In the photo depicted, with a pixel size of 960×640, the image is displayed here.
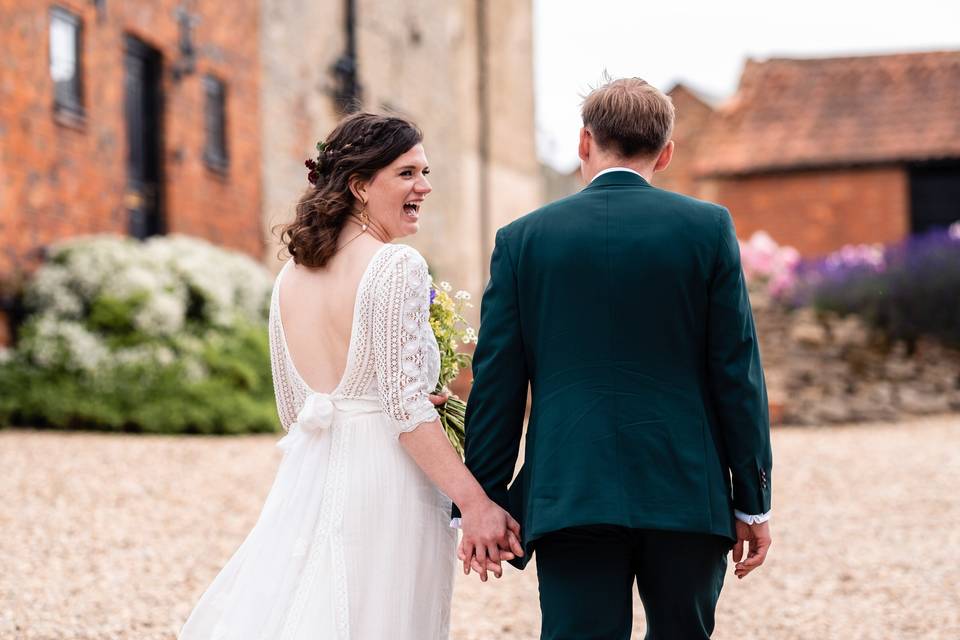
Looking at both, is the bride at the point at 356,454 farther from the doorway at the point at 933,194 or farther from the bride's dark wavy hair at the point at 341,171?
the doorway at the point at 933,194

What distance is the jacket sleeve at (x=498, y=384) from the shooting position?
8.17ft

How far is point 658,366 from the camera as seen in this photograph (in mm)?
2398

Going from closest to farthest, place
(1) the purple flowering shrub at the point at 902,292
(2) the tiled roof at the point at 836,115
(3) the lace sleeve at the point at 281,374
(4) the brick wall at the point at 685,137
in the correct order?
(3) the lace sleeve at the point at 281,374, (1) the purple flowering shrub at the point at 902,292, (2) the tiled roof at the point at 836,115, (4) the brick wall at the point at 685,137

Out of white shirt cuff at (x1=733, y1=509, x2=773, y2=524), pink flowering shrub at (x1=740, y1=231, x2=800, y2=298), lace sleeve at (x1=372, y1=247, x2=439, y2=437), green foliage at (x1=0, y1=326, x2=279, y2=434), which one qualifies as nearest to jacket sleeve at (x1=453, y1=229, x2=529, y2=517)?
lace sleeve at (x1=372, y1=247, x2=439, y2=437)

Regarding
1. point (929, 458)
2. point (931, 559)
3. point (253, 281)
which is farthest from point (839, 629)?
point (253, 281)

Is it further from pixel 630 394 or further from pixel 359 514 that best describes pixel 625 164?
pixel 359 514

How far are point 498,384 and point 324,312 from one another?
44cm

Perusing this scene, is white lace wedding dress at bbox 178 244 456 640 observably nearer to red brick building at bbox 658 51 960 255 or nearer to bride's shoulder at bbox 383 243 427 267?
bride's shoulder at bbox 383 243 427 267

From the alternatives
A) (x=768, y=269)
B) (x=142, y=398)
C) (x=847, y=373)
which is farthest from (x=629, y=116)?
(x=768, y=269)

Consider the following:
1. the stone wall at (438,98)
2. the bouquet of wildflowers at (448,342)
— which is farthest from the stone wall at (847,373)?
the bouquet of wildflowers at (448,342)

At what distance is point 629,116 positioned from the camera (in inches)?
97.3

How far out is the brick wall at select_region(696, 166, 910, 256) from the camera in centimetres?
1992

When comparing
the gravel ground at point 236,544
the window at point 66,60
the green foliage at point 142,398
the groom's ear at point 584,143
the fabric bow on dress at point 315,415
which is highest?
the window at point 66,60

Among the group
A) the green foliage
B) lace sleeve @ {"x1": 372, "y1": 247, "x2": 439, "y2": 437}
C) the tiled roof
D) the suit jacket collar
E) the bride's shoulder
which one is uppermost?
the tiled roof
